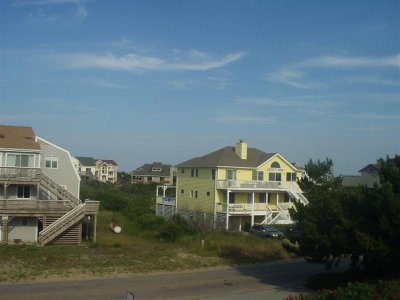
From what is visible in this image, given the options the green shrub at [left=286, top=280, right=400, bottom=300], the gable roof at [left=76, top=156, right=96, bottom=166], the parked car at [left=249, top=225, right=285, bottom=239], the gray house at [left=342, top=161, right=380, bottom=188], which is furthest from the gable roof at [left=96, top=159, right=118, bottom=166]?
the green shrub at [left=286, top=280, right=400, bottom=300]

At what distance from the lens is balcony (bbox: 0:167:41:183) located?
35.0 m

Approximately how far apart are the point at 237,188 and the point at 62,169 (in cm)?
1685

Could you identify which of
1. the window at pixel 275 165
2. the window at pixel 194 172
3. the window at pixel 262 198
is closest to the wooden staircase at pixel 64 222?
the window at pixel 194 172

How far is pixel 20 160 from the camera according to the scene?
3650cm

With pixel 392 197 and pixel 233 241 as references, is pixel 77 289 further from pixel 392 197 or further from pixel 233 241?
pixel 233 241

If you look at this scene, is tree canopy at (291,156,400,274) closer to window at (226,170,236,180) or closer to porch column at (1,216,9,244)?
porch column at (1,216,9,244)

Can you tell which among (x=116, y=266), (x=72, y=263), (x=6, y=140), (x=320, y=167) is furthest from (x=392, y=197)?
(x=6, y=140)

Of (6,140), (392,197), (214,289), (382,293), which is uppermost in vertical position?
(6,140)

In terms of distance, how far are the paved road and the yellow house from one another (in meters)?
18.8

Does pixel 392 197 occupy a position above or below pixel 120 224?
above

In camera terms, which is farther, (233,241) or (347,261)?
(233,241)

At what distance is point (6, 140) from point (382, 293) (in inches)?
1181

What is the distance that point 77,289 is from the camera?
2203 centimetres

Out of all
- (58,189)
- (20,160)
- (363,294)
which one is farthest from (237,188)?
(363,294)
